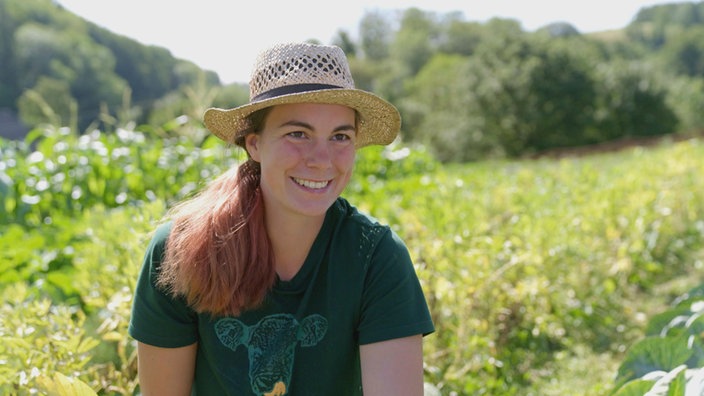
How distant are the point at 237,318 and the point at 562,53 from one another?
33237 millimetres

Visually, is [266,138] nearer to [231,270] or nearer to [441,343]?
[231,270]

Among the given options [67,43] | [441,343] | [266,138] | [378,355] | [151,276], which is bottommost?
[441,343]

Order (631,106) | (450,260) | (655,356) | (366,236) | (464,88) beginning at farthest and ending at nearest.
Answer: (464,88) → (631,106) → (450,260) → (655,356) → (366,236)

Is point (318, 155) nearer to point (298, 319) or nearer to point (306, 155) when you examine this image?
point (306, 155)

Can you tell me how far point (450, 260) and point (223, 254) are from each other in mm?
1453

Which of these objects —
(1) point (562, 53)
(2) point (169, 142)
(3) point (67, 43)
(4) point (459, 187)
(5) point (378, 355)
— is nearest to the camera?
(5) point (378, 355)

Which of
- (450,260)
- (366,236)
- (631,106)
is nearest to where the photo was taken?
(366,236)

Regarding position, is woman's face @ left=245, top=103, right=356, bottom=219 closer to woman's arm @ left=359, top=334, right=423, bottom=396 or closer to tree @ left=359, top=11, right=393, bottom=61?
woman's arm @ left=359, top=334, right=423, bottom=396

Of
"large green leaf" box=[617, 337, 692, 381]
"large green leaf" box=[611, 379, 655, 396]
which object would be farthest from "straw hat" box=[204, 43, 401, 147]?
"large green leaf" box=[617, 337, 692, 381]

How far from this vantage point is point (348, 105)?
1.54 metres

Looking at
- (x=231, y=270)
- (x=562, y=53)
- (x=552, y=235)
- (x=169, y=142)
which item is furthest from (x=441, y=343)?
(x=562, y=53)

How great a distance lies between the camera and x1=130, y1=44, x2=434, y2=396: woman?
150 centimetres

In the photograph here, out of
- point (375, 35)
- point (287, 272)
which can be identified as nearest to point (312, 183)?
point (287, 272)

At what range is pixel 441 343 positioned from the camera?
264cm
